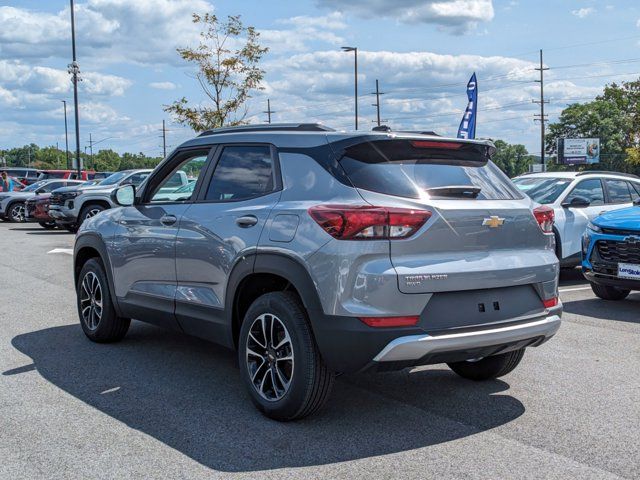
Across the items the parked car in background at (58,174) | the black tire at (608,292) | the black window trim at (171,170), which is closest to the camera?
the black window trim at (171,170)

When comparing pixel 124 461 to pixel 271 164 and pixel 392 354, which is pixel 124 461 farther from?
pixel 271 164

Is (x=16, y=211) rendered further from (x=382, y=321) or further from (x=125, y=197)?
(x=382, y=321)

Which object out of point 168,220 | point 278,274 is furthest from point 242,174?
point 278,274

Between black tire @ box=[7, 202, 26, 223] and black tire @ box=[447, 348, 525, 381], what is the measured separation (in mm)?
23313

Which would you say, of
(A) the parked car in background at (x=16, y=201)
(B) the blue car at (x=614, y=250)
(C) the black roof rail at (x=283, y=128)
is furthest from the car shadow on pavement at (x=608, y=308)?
(A) the parked car in background at (x=16, y=201)

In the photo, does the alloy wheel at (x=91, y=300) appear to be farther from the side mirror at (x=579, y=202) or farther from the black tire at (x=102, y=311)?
the side mirror at (x=579, y=202)

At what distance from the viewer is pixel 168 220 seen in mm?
5652

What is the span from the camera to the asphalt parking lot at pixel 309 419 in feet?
12.8

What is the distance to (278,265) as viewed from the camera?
448 cm

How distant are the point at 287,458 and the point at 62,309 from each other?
17.5 ft

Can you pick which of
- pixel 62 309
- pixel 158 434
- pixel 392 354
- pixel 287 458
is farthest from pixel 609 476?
pixel 62 309

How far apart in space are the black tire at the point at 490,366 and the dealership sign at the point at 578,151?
270 ft

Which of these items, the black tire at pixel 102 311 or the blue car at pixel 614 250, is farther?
the blue car at pixel 614 250

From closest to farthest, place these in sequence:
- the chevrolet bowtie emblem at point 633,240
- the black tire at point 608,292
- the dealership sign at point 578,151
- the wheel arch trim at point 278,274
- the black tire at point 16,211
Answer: the wheel arch trim at point 278,274 < the chevrolet bowtie emblem at point 633,240 < the black tire at point 608,292 < the black tire at point 16,211 < the dealership sign at point 578,151
